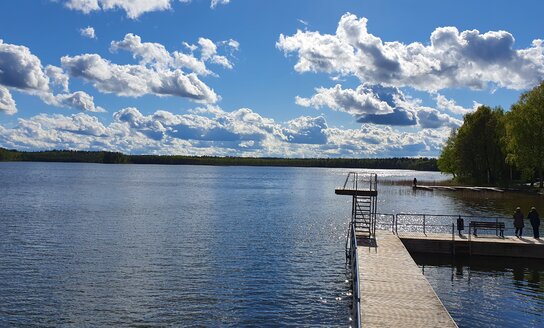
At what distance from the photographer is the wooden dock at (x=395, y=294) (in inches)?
655

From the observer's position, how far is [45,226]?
143 ft

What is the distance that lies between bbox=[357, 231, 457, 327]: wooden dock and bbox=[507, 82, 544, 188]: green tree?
182 feet

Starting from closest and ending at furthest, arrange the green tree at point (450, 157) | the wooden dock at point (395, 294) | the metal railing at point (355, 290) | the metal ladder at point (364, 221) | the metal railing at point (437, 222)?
the metal railing at point (355, 290), the wooden dock at point (395, 294), the metal ladder at point (364, 221), the metal railing at point (437, 222), the green tree at point (450, 157)

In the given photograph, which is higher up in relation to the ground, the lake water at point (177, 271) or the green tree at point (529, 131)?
the green tree at point (529, 131)

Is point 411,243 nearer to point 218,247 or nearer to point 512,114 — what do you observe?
point 218,247

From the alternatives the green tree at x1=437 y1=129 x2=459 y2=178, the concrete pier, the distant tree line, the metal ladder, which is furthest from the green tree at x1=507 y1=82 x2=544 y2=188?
the concrete pier

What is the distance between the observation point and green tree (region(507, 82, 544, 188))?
73812 millimetres

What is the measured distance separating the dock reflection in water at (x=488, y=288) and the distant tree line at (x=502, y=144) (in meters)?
48.9

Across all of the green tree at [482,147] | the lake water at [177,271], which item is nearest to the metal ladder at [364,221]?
the lake water at [177,271]

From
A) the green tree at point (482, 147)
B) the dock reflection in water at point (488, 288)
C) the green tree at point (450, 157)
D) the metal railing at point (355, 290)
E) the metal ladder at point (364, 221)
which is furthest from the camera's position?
the green tree at point (450, 157)

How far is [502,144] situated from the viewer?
287ft

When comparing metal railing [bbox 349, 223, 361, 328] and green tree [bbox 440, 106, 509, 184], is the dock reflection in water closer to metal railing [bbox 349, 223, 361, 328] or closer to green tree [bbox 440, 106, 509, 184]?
metal railing [bbox 349, 223, 361, 328]

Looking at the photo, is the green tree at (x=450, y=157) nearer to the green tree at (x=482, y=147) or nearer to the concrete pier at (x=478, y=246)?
the green tree at (x=482, y=147)

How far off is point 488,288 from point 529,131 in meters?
55.8
